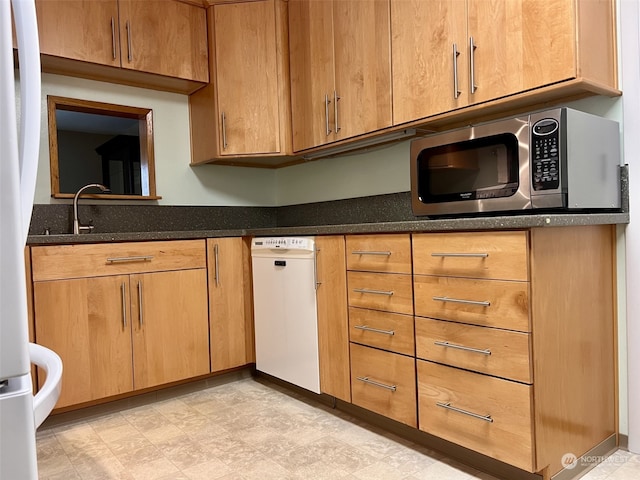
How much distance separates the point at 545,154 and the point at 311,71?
4.95 ft

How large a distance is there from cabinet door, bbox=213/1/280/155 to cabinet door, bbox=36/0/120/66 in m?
0.57

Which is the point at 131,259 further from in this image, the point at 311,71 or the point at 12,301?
the point at 12,301

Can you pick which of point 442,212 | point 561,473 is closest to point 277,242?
point 442,212

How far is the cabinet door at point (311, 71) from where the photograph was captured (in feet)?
8.26

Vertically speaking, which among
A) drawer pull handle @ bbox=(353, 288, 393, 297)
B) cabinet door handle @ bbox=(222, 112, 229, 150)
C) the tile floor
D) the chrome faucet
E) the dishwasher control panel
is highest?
cabinet door handle @ bbox=(222, 112, 229, 150)

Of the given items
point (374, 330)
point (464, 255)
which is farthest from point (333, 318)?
point (464, 255)

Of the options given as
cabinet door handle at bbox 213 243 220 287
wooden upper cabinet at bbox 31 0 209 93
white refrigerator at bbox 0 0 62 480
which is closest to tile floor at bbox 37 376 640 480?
cabinet door handle at bbox 213 243 220 287

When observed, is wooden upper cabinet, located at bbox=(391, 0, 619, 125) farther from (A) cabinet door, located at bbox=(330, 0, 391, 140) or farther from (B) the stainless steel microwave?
(B) the stainless steel microwave

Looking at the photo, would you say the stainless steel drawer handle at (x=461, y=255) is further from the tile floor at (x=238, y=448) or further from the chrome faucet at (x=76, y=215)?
the chrome faucet at (x=76, y=215)

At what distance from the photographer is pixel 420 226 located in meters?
1.73

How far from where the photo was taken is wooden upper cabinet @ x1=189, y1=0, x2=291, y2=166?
9.12 feet

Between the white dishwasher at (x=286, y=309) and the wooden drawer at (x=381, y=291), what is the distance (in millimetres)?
278

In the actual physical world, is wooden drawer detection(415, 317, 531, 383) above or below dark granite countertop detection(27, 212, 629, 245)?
below

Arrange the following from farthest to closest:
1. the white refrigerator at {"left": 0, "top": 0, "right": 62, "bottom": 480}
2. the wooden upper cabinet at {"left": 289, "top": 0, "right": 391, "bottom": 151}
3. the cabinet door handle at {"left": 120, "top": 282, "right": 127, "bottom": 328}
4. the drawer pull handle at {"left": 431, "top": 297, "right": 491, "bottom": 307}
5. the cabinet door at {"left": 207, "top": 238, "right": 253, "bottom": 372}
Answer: the cabinet door at {"left": 207, "top": 238, "right": 253, "bottom": 372} < the cabinet door handle at {"left": 120, "top": 282, "right": 127, "bottom": 328} < the wooden upper cabinet at {"left": 289, "top": 0, "right": 391, "bottom": 151} < the drawer pull handle at {"left": 431, "top": 297, "right": 491, "bottom": 307} < the white refrigerator at {"left": 0, "top": 0, "right": 62, "bottom": 480}
